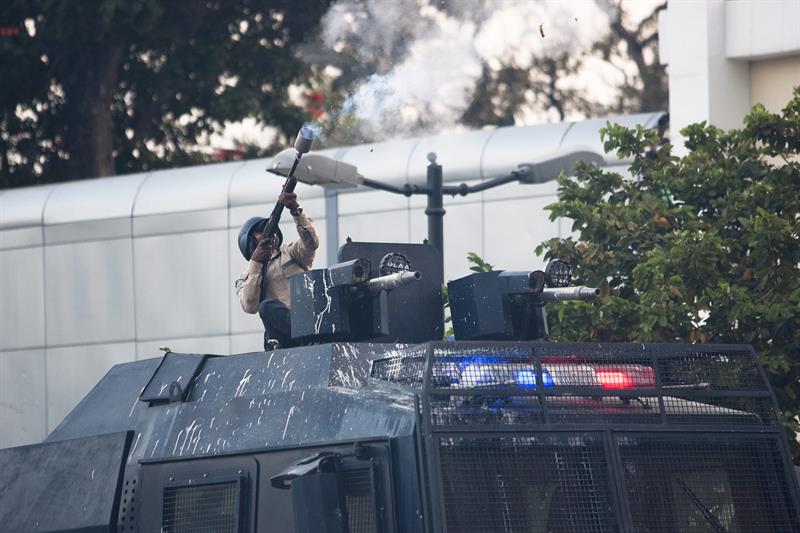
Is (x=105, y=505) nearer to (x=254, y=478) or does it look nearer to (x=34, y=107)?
(x=254, y=478)

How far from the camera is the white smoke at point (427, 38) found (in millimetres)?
13875

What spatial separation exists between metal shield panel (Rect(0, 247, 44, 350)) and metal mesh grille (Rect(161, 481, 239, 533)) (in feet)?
56.2

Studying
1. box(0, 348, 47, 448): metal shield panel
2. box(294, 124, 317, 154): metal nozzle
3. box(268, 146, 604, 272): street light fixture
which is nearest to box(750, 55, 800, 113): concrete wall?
box(268, 146, 604, 272): street light fixture

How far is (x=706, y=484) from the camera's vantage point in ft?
19.4

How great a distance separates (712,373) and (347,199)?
14.5 meters

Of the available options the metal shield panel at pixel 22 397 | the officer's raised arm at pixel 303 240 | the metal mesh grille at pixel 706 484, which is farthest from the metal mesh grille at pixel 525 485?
the metal shield panel at pixel 22 397

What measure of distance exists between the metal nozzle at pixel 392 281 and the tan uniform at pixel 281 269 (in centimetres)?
125

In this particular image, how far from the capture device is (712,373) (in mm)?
6160

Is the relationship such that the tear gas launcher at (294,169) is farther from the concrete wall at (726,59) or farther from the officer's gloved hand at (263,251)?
the concrete wall at (726,59)

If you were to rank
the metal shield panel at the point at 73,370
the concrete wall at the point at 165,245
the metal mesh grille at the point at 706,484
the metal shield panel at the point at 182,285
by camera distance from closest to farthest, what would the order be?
the metal mesh grille at the point at 706,484, the concrete wall at the point at 165,245, the metal shield panel at the point at 182,285, the metal shield panel at the point at 73,370

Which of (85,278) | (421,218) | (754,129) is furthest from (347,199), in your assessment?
(754,129)

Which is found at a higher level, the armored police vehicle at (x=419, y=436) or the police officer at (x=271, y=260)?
the police officer at (x=271, y=260)

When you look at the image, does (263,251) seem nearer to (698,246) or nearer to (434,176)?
(698,246)

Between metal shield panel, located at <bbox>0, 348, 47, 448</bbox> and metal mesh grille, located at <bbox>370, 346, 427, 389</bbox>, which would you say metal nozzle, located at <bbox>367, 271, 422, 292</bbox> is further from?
metal shield panel, located at <bbox>0, 348, 47, 448</bbox>
